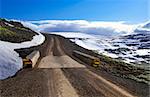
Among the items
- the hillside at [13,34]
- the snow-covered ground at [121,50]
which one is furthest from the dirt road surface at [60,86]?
the snow-covered ground at [121,50]

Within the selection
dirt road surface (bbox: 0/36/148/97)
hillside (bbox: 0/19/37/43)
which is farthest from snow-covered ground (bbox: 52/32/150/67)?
dirt road surface (bbox: 0/36/148/97)

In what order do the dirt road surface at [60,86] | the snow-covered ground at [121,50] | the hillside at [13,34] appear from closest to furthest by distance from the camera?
the dirt road surface at [60,86], the hillside at [13,34], the snow-covered ground at [121,50]

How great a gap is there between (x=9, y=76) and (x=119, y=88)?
9.66 m

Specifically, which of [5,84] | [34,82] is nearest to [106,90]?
[34,82]

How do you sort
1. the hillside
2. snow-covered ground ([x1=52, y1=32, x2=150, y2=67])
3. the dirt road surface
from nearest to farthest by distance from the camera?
the dirt road surface → the hillside → snow-covered ground ([x1=52, y1=32, x2=150, y2=67])

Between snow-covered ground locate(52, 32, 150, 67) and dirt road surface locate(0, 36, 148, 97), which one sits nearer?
dirt road surface locate(0, 36, 148, 97)

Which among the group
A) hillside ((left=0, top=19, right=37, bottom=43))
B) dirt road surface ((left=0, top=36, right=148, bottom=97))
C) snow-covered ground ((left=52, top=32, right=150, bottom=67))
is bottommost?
snow-covered ground ((left=52, top=32, right=150, bottom=67))

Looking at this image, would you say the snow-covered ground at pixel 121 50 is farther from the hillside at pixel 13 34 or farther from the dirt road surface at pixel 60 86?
the dirt road surface at pixel 60 86

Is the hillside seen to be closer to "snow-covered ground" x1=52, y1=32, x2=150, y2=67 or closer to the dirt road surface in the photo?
"snow-covered ground" x1=52, y1=32, x2=150, y2=67

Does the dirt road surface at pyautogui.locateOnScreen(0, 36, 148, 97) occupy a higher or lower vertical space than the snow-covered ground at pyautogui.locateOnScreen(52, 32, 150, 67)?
higher

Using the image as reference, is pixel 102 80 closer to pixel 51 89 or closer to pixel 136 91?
pixel 136 91

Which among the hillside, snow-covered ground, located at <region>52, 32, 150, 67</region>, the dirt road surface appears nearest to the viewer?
the dirt road surface

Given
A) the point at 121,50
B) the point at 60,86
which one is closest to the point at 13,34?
the point at 121,50

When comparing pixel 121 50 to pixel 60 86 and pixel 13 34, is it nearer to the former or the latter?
pixel 13 34
